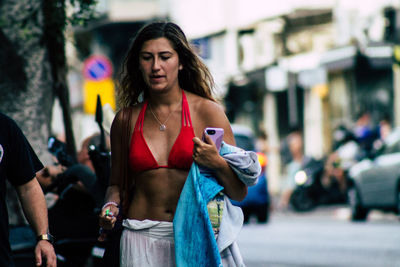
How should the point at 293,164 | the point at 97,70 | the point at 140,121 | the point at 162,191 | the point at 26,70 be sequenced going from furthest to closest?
1. the point at 293,164
2. the point at 97,70
3. the point at 26,70
4. the point at 140,121
5. the point at 162,191

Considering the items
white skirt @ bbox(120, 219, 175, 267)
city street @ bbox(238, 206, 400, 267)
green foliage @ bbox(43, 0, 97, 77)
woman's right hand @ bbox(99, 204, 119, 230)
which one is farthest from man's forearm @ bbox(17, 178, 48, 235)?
city street @ bbox(238, 206, 400, 267)

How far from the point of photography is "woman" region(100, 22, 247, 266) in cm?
459

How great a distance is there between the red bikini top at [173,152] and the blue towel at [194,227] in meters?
0.12

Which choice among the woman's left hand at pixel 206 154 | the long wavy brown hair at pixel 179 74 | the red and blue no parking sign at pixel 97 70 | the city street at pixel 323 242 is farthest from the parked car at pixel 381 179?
the woman's left hand at pixel 206 154

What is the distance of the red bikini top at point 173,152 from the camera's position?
4602 mm

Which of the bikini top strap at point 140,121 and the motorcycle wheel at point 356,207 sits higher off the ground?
the bikini top strap at point 140,121

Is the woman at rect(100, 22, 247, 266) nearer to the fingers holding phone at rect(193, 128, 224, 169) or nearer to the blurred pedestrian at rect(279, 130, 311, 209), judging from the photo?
the fingers holding phone at rect(193, 128, 224, 169)

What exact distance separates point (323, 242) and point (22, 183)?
1063cm

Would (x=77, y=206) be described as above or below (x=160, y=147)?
below

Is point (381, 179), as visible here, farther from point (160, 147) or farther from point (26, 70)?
point (160, 147)

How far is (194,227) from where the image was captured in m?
4.47

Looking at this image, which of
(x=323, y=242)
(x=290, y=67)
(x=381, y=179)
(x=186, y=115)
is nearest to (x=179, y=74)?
(x=186, y=115)

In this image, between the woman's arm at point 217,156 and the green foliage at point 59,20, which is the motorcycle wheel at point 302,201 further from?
the woman's arm at point 217,156

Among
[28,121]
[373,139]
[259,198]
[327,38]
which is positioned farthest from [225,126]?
[327,38]
